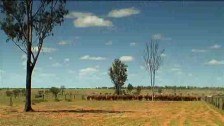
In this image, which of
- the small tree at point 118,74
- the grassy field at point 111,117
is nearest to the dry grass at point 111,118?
the grassy field at point 111,117

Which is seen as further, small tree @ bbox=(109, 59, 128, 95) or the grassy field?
small tree @ bbox=(109, 59, 128, 95)

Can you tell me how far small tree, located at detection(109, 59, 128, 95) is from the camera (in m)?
116

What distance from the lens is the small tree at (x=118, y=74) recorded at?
11606 cm

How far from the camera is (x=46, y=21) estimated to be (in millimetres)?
44812

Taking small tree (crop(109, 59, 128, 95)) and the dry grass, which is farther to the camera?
small tree (crop(109, 59, 128, 95))

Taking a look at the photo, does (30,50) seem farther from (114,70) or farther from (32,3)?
(114,70)

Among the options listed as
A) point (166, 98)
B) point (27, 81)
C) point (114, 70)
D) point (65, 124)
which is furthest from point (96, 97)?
point (65, 124)

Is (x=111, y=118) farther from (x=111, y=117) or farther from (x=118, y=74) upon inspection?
(x=118, y=74)

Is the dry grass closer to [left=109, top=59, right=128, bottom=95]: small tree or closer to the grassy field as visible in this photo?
the grassy field

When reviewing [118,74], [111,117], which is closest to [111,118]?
[111,117]

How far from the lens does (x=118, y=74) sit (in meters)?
116

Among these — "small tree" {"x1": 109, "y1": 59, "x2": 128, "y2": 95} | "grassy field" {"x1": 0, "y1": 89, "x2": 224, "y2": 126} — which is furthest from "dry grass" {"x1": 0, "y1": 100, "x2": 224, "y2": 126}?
"small tree" {"x1": 109, "y1": 59, "x2": 128, "y2": 95}

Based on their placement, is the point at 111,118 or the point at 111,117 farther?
the point at 111,117

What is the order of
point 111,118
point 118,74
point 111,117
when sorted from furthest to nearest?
1. point 118,74
2. point 111,117
3. point 111,118
